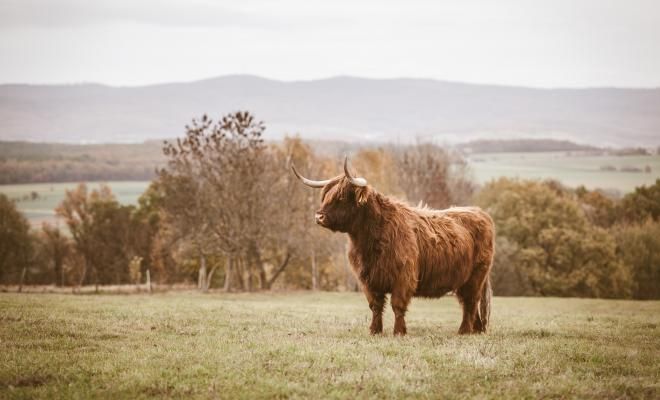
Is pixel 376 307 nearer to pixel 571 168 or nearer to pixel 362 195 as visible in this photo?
pixel 362 195

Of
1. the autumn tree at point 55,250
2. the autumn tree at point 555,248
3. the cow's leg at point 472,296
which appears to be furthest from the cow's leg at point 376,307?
the autumn tree at point 55,250

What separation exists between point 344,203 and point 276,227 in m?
26.9

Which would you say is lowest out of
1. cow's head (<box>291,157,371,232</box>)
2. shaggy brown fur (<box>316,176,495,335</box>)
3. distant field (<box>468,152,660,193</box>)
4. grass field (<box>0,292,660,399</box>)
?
grass field (<box>0,292,660,399</box>)

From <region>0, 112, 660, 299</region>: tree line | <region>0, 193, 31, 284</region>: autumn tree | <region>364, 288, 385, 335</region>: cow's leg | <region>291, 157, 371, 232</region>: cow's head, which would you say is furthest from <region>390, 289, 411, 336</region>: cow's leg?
<region>0, 193, 31, 284</region>: autumn tree

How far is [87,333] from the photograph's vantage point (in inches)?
418

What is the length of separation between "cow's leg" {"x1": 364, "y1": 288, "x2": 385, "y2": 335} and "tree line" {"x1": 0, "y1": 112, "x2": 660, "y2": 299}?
23306mm

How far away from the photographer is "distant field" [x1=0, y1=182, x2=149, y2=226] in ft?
294

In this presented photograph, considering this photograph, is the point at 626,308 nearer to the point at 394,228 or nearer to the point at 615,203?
the point at 394,228

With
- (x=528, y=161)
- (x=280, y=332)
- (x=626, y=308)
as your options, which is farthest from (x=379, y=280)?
(x=528, y=161)

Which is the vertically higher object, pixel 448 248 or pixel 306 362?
pixel 448 248

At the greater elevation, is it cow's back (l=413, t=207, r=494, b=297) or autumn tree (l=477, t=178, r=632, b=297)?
cow's back (l=413, t=207, r=494, b=297)

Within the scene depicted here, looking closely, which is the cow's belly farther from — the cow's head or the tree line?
the tree line

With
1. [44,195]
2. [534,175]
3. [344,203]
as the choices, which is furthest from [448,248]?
[534,175]

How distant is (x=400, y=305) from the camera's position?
11016 mm
